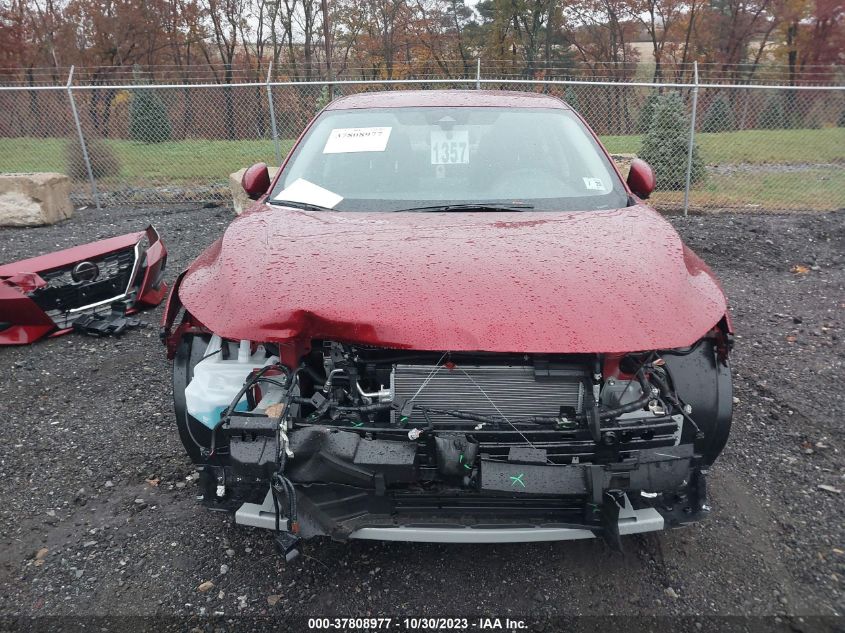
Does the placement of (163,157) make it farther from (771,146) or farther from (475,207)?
(771,146)

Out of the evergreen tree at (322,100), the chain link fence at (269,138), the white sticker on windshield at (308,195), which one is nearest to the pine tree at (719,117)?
the chain link fence at (269,138)

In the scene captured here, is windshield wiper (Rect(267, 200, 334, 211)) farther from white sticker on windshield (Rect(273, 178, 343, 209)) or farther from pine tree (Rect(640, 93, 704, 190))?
pine tree (Rect(640, 93, 704, 190))

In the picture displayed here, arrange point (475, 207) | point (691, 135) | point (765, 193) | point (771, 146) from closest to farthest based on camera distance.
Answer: point (475, 207) < point (691, 135) < point (765, 193) < point (771, 146)

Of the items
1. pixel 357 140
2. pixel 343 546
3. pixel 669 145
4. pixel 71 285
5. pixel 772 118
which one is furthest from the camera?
pixel 772 118

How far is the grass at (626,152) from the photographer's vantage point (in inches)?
391

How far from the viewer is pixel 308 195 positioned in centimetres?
329

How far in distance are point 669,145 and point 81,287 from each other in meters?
8.60

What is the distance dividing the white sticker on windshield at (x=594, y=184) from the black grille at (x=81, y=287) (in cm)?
355

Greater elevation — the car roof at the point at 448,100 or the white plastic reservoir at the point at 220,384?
the car roof at the point at 448,100

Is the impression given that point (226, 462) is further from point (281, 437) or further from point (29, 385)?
point (29, 385)

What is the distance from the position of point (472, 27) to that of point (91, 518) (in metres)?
27.0

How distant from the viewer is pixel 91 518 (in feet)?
9.46

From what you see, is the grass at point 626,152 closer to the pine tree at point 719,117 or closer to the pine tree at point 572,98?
the pine tree at point 719,117

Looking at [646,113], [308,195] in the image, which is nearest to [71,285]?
[308,195]
